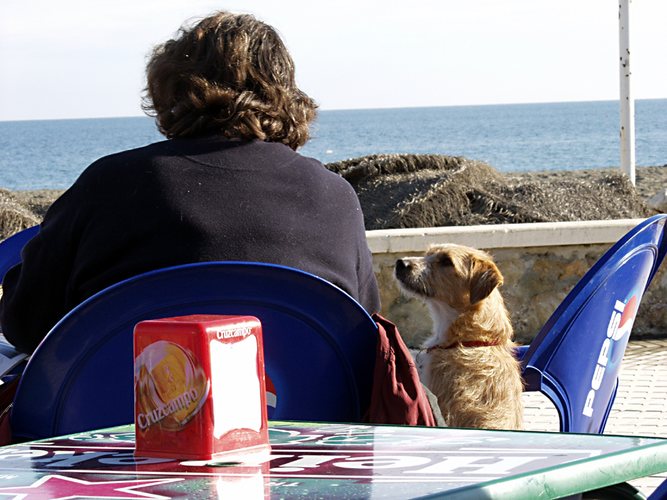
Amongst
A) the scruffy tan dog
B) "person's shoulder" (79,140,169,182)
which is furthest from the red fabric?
the scruffy tan dog

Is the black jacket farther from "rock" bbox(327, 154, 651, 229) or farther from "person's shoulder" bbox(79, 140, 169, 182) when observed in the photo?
"rock" bbox(327, 154, 651, 229)

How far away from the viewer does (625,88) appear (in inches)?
477

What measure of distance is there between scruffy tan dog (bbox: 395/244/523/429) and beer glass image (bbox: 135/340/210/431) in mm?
2512

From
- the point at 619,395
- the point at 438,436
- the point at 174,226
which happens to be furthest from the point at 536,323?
the point at 438,436

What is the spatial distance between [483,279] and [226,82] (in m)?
1.97

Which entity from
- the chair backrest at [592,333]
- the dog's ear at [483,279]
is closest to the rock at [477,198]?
the dog's ear at [483,279]

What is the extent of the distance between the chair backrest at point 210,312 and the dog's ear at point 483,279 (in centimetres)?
214

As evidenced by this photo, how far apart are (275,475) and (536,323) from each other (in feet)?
21.6

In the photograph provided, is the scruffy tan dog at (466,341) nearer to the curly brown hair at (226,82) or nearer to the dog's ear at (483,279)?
the dog's ear at (483,279)

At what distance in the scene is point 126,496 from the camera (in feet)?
4.63

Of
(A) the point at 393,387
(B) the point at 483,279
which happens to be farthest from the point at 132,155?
(B) the point at 483,279

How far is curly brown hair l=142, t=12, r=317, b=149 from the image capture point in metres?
2.96

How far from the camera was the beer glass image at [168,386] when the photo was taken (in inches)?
66.6

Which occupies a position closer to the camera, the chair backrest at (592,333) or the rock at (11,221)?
the chair backrest at (592,333)
